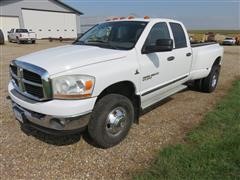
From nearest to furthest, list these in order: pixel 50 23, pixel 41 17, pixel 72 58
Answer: pixel 72 58 → pixel 41 17 → pixel 50 23

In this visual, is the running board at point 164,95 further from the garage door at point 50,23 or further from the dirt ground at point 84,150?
the garage door at point 50,23

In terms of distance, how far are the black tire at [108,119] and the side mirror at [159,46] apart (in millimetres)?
884

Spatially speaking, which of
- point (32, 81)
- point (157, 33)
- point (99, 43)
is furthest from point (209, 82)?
point (32, 81)

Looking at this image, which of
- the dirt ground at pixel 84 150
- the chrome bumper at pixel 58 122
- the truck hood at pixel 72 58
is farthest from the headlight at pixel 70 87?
the dirt ground at pixel 84 150

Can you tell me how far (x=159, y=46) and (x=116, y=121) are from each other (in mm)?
1369

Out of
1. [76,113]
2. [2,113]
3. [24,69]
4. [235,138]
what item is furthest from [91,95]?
[2,113]

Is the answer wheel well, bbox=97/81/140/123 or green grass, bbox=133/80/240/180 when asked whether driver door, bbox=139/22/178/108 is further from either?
green grass, bbox=133/80/240/180

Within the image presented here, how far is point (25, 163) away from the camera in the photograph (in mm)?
3254

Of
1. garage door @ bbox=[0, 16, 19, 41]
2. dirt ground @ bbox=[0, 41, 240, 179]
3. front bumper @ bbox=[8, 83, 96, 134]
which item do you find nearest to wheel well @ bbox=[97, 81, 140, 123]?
front bumper @ bbox=[8, 83, 96, 134]

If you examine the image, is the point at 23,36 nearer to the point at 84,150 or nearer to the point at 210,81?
the point at 210,81

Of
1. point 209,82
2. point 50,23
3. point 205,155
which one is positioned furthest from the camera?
point 50,23

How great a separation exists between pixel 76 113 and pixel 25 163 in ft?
3.66

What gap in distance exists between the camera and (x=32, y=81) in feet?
10.1

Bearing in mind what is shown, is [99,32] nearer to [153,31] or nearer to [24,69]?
[153,31]
